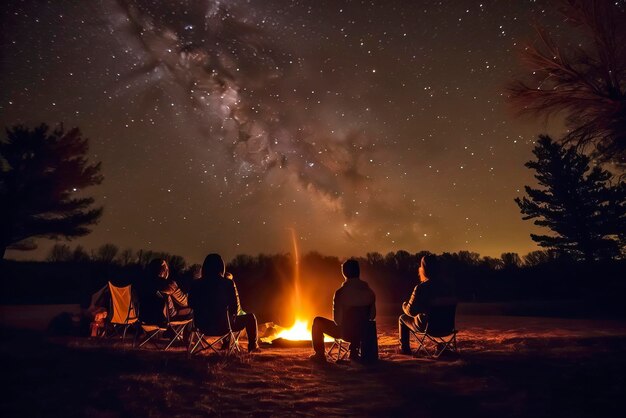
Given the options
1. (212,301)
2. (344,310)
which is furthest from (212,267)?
(344,310)

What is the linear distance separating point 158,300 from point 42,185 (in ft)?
63.8

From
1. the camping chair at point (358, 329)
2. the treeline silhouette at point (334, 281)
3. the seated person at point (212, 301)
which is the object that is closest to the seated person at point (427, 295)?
the camping chair at point (358, 329)

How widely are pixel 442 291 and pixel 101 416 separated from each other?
4485 mm

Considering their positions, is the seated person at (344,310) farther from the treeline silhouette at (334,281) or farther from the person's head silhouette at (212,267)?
the treeline silhouette at (334,281)

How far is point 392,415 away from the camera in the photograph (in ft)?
10.5

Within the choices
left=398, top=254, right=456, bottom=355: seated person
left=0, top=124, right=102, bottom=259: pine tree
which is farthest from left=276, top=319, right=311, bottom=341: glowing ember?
left=0, top=124, right=102, bottom=259: pine tree

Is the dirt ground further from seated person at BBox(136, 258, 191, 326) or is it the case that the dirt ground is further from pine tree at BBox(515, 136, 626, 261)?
pine tree at BBox(515, 136, 626, 261)

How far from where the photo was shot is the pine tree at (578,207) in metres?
26.0

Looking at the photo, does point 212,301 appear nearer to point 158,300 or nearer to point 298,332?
point 158,300

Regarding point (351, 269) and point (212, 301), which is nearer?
point (212, 301)

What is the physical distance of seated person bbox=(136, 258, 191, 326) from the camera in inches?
246

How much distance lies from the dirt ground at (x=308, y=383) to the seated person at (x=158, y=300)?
0.57m

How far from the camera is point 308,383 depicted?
427cm

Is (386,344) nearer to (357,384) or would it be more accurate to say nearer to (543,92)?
(357,384)
